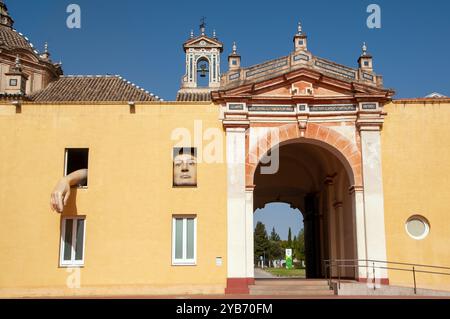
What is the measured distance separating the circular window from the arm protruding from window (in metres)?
10.4

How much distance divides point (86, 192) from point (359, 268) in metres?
8.90

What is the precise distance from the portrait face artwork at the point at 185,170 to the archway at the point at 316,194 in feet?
9.06

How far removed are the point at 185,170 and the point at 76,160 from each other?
415cm

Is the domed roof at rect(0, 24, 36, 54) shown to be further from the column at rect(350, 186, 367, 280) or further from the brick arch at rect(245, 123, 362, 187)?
the column at rect(350, 186, 367, 280)

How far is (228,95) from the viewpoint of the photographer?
→ 19.2m

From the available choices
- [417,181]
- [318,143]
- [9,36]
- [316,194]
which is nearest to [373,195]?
[417,181]

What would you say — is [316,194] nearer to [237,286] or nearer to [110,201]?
[237,286]

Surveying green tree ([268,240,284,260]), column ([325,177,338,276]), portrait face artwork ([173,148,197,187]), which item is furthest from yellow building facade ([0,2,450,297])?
green tree ([268,240,284,260])

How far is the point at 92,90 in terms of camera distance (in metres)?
Result: 30.7

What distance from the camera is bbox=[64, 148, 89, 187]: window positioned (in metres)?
19.2

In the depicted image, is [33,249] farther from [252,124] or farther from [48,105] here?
[252,124]
